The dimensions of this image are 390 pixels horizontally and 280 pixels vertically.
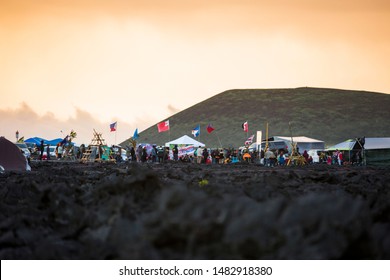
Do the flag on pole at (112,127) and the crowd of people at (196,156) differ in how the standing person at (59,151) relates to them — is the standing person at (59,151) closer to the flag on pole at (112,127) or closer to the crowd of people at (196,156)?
the crowd of people at (196,156)

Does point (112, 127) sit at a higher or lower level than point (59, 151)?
higher

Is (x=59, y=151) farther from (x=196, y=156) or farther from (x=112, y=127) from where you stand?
(x=196, y=156)

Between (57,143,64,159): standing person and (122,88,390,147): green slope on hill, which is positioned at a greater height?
(122,88,390,147): green slope on hill

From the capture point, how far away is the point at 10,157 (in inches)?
1122

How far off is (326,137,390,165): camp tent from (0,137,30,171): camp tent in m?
37.0

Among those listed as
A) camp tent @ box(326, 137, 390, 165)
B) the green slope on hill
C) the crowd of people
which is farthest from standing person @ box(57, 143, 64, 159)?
the green slope on hill

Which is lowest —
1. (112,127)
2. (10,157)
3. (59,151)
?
(10,157)

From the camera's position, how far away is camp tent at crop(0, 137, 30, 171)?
92.6 ft

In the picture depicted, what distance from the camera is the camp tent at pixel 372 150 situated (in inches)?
2322

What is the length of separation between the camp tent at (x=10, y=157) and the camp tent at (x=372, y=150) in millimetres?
36962

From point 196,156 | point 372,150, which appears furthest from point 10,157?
point 196,156

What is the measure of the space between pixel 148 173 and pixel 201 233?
147 inches

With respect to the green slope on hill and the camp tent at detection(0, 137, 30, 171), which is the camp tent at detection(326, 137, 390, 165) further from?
the green slope on hill

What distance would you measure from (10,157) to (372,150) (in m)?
40.7
